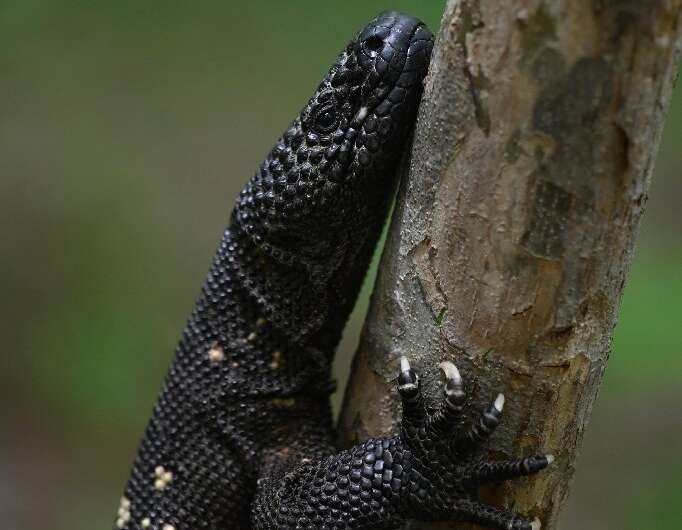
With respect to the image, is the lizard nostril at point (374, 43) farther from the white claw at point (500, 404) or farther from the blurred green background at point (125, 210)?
the blurred green background at point (125, 210)

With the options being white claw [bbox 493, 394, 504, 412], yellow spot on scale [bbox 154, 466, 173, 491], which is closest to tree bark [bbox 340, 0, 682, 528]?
white claw [bbox 493, 394, 504, 412]

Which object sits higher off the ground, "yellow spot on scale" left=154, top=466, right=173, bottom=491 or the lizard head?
the lizard head

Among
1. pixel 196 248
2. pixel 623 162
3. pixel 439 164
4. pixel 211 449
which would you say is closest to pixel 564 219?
pixel 623 162

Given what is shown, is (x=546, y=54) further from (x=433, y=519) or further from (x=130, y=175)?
(x=130, y=175)

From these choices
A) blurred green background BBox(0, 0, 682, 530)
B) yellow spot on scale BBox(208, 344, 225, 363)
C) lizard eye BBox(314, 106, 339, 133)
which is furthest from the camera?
blurred green background BBox(0, 0, 682, 530)

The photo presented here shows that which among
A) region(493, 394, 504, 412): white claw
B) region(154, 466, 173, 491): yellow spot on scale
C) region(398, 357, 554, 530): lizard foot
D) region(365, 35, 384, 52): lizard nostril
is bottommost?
region(154, 466, 173, 491): yellow spot on scale

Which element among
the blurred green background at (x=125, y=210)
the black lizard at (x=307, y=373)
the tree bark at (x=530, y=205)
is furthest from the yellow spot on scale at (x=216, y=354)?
the blurred green background at (x=125, y=210)

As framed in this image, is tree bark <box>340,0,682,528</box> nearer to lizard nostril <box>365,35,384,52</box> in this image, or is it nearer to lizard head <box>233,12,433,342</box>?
lizard head <box>233,12,433,342</box>

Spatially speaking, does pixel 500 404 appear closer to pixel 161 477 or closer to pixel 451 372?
pixel 451 372

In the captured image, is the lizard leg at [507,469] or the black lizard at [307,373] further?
the black lizard at [307,373]
